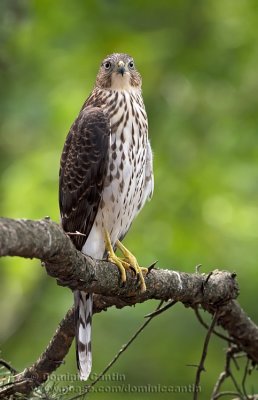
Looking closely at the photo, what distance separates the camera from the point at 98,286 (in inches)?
Result: 187

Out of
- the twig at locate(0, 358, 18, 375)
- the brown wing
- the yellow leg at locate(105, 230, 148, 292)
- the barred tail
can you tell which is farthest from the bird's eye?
the twig at locate(0, 358, 18, 375)

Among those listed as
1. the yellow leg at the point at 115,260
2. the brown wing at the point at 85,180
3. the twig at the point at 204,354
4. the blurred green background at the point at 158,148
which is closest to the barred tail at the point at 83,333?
the yellow leg at the point at 115,260

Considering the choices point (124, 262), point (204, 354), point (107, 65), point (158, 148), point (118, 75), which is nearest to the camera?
point (204, 354)

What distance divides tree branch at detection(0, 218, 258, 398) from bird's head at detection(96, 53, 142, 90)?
5.47 feet

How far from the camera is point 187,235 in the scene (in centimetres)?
881

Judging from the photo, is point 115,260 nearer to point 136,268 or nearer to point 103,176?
point 136,268

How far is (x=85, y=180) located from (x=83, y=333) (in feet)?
3.15

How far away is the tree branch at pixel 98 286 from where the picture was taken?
3.80m

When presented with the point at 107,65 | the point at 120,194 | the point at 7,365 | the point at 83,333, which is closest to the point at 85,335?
the point at 83,333

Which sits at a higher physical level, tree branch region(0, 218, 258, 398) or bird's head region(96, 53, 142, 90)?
bird's head region(96, 53, 142, 90)

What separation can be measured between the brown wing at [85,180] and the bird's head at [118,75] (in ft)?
1.94

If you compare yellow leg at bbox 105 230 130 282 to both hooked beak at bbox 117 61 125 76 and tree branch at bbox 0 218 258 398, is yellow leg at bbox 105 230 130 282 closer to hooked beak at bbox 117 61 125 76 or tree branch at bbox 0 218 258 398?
tree branch at bbox 0 218 258 398

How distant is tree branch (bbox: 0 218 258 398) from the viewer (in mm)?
3797

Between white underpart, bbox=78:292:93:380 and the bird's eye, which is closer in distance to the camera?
white underpart, bbox=78:292:93:380
